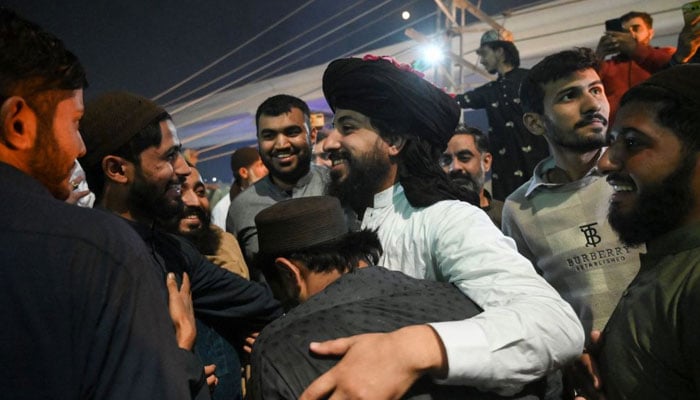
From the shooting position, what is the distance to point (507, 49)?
547 cm

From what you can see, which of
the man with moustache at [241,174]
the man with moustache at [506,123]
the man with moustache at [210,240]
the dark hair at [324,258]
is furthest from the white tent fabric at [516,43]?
the dark hair at [324,258]

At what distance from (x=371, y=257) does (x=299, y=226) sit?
374mm

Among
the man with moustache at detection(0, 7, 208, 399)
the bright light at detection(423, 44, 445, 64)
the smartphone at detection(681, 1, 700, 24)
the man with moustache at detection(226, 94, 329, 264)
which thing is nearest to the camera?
the man with moustache at detection(0, 7, 208, 399)

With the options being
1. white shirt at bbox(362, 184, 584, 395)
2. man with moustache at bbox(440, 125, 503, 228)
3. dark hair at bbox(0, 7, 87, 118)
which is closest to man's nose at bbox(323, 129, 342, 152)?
white shirt at bbox(362, 184, 584, 395)

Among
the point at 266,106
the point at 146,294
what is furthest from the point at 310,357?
the point at 266,106

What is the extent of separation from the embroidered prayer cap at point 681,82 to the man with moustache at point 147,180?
182cm

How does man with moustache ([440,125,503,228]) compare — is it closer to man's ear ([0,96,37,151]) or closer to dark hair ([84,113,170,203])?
dark hair ([84,113,170,203])

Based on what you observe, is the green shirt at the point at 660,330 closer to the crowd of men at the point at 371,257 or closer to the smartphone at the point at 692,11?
the crowd of men at the point at 371,257

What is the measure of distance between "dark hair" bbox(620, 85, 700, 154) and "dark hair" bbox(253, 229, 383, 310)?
95 centimetres

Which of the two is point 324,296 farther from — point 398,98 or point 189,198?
point 189,198

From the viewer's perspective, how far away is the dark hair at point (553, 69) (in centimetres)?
293

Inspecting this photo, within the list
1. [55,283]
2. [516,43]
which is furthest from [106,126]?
[516,43]

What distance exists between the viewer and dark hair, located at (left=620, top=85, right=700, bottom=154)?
1.60m

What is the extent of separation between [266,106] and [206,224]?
1035mm
